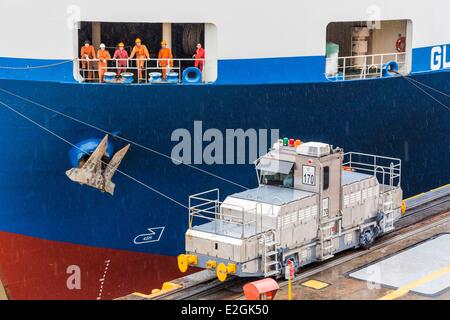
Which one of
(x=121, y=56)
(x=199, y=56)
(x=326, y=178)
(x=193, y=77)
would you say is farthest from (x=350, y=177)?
(x=121, y=56)

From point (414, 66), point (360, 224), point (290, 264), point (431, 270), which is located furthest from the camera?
point (414, 66)

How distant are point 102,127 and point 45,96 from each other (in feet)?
3.59

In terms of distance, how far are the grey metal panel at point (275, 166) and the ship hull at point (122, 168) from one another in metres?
2.07

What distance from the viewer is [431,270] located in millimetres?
12914

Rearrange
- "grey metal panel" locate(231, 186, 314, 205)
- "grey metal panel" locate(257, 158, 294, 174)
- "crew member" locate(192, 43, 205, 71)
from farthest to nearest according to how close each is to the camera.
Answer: "crew member" locate(192, 43, 205, 71) < "grey metal panel" locate(257, 158, 294, 174) < "grey metal panel" locate(231, 186, 314, 205)

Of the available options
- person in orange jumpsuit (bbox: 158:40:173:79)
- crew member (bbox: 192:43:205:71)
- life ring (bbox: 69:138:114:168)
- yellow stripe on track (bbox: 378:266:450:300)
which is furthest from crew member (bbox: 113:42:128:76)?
yellow stripe on track (bbox: 378:266:450:300)

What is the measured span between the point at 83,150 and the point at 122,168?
80 centimetres

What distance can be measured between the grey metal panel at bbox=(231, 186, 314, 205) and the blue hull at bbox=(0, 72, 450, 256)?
2485mm

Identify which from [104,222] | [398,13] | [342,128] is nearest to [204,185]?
[104,222]

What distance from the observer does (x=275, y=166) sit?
13.4 meters

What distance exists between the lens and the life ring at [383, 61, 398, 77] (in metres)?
17.0

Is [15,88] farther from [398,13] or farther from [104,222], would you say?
[398,13]

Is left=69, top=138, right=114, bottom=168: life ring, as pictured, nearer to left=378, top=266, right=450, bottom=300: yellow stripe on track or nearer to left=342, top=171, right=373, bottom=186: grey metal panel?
left=342, top=171, right=373, bottom=186: grey metal panel

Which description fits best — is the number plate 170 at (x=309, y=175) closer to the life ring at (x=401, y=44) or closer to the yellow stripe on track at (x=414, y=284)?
the yellow stripe on track at (x=414, y=284)
